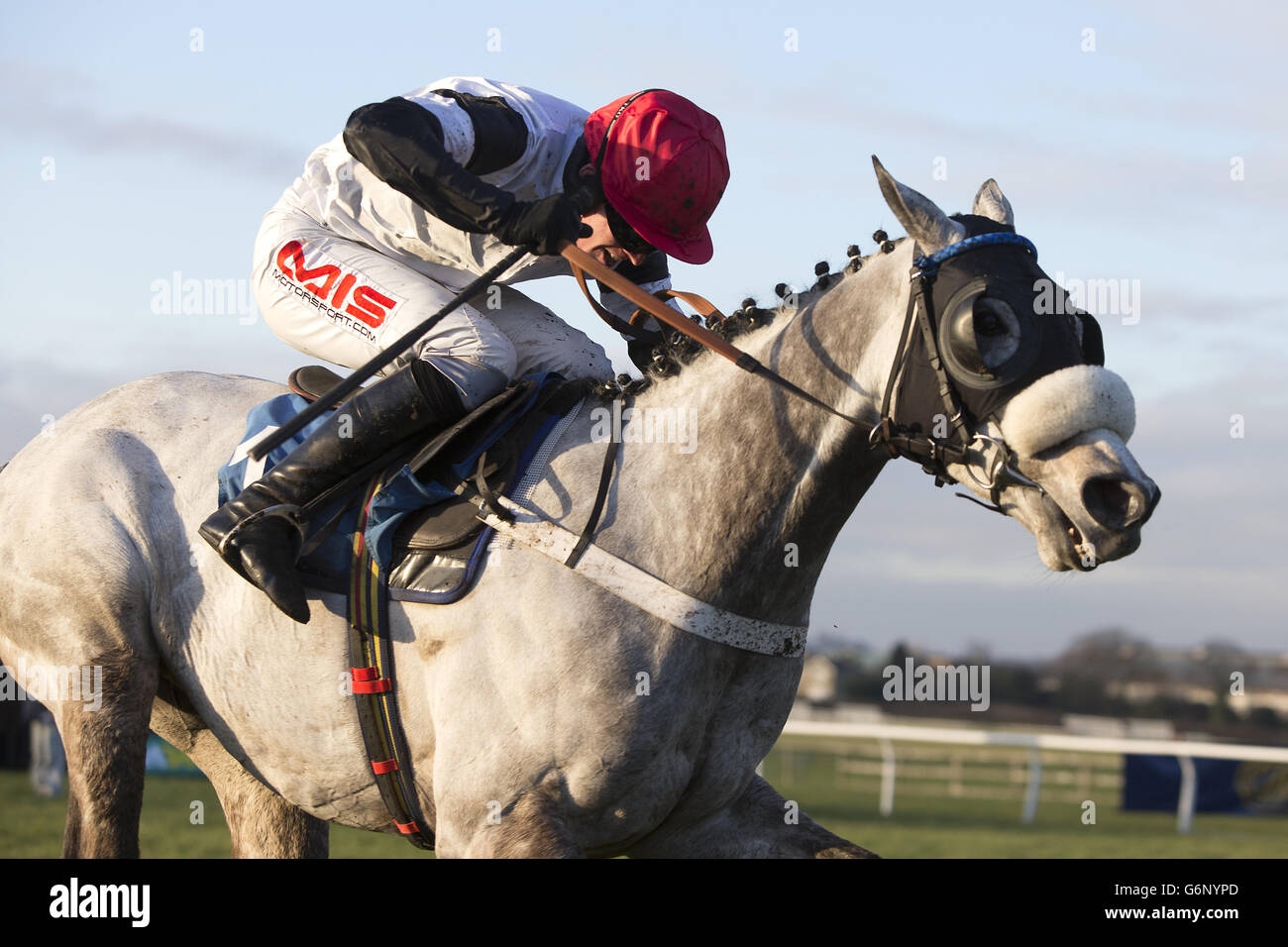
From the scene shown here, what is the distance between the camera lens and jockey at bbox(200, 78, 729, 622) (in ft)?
11.6

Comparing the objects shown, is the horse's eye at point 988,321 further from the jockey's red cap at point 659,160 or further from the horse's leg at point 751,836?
the horse's leg at point 751,836

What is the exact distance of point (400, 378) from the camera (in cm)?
364

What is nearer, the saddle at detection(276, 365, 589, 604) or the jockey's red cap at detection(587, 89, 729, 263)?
the saddle at detection(276, 365, 589, 604)

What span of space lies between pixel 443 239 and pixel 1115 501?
2.09 m

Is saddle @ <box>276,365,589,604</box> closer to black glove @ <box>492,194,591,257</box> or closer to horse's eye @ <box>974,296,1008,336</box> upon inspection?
black glove @ <box>492,194,591,257</box>

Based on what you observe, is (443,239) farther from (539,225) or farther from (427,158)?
(539,225)

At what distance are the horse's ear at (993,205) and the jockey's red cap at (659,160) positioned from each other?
75 cm

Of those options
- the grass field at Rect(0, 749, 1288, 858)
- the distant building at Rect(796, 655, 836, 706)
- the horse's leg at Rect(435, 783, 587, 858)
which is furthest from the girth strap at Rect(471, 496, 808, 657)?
the distant building at Rect(796, 655, 836, 706)

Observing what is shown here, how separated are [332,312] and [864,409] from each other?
5.44ft

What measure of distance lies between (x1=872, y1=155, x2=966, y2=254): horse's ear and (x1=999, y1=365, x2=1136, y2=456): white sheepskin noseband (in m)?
0.45

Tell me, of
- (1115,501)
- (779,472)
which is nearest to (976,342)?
(1115,501)

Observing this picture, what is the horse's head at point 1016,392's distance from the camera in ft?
9.66
